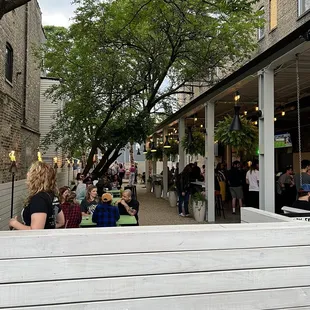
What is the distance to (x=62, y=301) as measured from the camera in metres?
1.91

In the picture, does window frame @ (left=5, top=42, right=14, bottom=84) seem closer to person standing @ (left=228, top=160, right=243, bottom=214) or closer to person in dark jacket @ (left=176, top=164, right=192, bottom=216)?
person in dark jacket @ (left=176, top=164, right=192, bottom=216)

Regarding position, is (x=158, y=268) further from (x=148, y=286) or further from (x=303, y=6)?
(x=303, y=6)

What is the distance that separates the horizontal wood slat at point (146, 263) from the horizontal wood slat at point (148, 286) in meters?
0.03

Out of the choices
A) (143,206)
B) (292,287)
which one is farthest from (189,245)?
(143,206)

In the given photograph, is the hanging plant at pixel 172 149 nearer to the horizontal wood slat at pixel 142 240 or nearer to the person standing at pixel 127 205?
the person standing at pixel 127 205

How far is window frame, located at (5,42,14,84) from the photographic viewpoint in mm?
11391

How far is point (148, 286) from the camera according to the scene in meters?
2.02

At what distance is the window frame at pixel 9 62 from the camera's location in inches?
448

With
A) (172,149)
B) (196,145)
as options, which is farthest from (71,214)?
(172,149)

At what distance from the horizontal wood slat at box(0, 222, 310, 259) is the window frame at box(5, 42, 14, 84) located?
10.8m

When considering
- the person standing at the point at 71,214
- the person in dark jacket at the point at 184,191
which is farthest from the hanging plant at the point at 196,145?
the person standing at the point at 71,214

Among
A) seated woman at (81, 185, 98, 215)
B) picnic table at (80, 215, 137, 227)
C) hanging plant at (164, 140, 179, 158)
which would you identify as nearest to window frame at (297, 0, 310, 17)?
hanging plant at (164, 140, 179, 158)

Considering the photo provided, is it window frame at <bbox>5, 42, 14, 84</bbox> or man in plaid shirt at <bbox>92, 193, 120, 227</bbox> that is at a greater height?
window frame at <bbox>5, 42, 14, 84</bbox>

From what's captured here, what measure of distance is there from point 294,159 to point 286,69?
794cm
